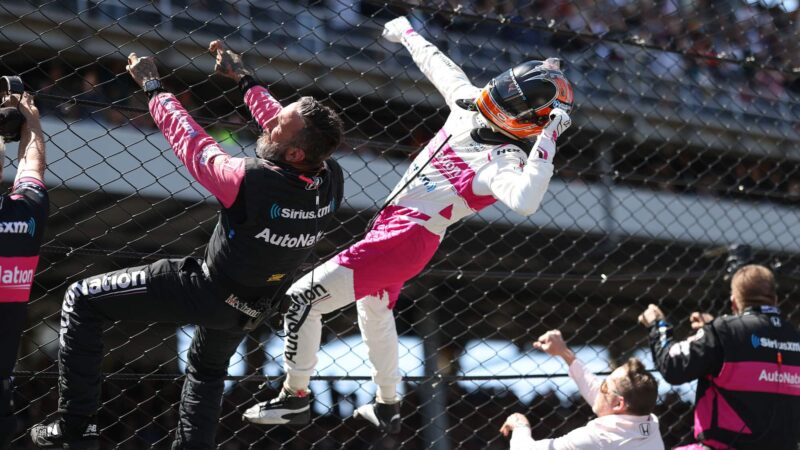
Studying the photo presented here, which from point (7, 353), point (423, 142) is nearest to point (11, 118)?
point (7, 353)

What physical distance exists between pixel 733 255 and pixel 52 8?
16.3 ft

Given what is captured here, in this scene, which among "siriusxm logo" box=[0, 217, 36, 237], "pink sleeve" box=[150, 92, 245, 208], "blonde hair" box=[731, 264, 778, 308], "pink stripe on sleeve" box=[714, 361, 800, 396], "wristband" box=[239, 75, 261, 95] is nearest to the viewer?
"siriusxm logo" box=[0, 217, 36, 237]

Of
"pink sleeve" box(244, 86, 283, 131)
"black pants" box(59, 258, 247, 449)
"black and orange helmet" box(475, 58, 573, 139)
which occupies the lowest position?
"black pants" box(59, 258, 247, 449)

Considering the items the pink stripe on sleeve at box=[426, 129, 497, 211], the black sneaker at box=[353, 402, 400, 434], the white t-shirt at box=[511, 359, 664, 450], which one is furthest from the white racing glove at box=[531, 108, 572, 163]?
the black sneaker at box=[353, 402, 400, 434]

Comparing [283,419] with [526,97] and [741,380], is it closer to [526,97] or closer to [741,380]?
[526,97]

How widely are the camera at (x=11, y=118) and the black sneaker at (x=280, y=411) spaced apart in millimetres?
1311

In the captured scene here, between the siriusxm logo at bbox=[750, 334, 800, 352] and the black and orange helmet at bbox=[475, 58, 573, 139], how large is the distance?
146 centimetres

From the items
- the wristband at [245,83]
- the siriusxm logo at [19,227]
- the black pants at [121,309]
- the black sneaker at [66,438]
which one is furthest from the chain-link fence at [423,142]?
the siriusxm logo at [19,227]

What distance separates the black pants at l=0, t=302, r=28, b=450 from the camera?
284cm

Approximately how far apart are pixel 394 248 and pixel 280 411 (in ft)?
2.47

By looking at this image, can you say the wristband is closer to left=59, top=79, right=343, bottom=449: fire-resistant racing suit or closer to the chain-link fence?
left=59, top=79, right=343, bottom=449: fire-resistant racing suit

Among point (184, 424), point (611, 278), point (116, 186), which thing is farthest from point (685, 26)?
point (184, 424)

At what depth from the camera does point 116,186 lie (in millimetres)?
7004

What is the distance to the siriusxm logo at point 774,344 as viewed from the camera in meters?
4.16
